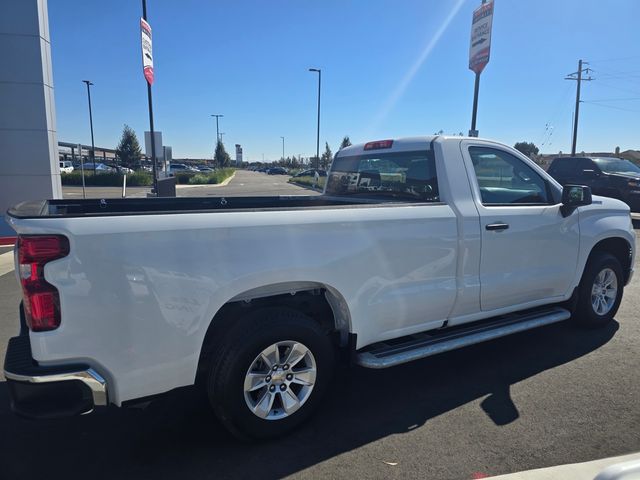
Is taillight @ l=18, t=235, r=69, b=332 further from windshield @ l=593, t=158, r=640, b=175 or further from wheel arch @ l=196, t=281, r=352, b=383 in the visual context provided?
windshield @ l=593, t=158, r=640, b=175

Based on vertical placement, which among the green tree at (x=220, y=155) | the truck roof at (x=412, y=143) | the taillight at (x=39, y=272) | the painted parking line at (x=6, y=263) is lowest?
the painted parking line at (x=6, y=263)

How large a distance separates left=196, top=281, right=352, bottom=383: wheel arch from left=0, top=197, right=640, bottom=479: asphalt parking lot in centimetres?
36

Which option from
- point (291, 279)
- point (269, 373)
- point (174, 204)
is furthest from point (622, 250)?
point (174, 204)

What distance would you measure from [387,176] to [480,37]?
12.5 metres

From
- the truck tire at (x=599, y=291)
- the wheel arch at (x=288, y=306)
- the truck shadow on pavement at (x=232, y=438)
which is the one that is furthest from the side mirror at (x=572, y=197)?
the wheel arch at (x=288, y=306)

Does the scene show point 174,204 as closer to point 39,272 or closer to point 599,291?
point 39,272

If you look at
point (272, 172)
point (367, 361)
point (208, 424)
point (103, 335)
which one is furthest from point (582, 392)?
point (272, 172)

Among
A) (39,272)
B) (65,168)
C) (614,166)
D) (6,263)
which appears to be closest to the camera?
(39,272)

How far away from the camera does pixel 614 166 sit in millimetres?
14391

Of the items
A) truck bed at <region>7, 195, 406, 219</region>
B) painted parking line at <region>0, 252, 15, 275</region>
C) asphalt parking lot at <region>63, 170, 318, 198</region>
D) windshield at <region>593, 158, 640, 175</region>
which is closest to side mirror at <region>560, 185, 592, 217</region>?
truck bed at <region>7, 195, 406, 219</region>

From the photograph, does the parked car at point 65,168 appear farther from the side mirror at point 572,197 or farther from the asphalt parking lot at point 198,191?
the side mirror at point 572,197

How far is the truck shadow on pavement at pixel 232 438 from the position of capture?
2742 millimetres

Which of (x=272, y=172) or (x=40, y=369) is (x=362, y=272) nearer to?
(x=40, y=369)

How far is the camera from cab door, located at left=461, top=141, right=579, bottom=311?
3.81 m
